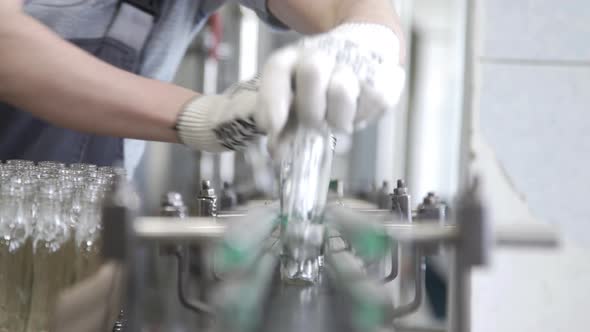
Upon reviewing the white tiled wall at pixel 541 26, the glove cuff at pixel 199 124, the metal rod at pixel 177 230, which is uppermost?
the white tiled wall at pixel 541 26

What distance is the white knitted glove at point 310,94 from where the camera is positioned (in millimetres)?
586

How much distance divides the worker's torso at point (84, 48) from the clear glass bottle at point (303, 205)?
0.70 meters

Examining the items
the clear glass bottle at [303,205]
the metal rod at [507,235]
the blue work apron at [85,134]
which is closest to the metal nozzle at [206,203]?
the clear glass bottle at [303,205]

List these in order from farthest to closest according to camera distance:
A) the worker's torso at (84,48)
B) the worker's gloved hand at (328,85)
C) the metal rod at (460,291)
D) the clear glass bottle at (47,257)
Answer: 1. the worker's torso at (84,48)
2. the clear glass bottle at (47,257)
3. the worker's gloved hand at (328,85)
4. the metal rod at (460,291)

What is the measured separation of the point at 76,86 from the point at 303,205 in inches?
14.9

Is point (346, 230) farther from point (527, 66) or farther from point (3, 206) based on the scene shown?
point (527, 66)

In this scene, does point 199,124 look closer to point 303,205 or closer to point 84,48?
point 303,205

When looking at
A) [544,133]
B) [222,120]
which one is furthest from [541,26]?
[222,120]

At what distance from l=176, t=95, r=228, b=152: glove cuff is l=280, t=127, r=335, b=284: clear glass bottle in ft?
0.48

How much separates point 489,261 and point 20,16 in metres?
0.67

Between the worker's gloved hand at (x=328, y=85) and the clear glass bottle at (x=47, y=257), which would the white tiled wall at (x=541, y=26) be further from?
the clear glass bottle at (x=47, y=257)

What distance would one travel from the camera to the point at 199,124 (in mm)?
764

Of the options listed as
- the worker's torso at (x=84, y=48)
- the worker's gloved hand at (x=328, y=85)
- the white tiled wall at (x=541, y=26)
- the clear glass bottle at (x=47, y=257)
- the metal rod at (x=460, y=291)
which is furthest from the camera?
the white tiled wall at (x=541, y=26)

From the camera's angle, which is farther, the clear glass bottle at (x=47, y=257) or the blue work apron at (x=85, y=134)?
the blue work apron at (x=85, y=134)
